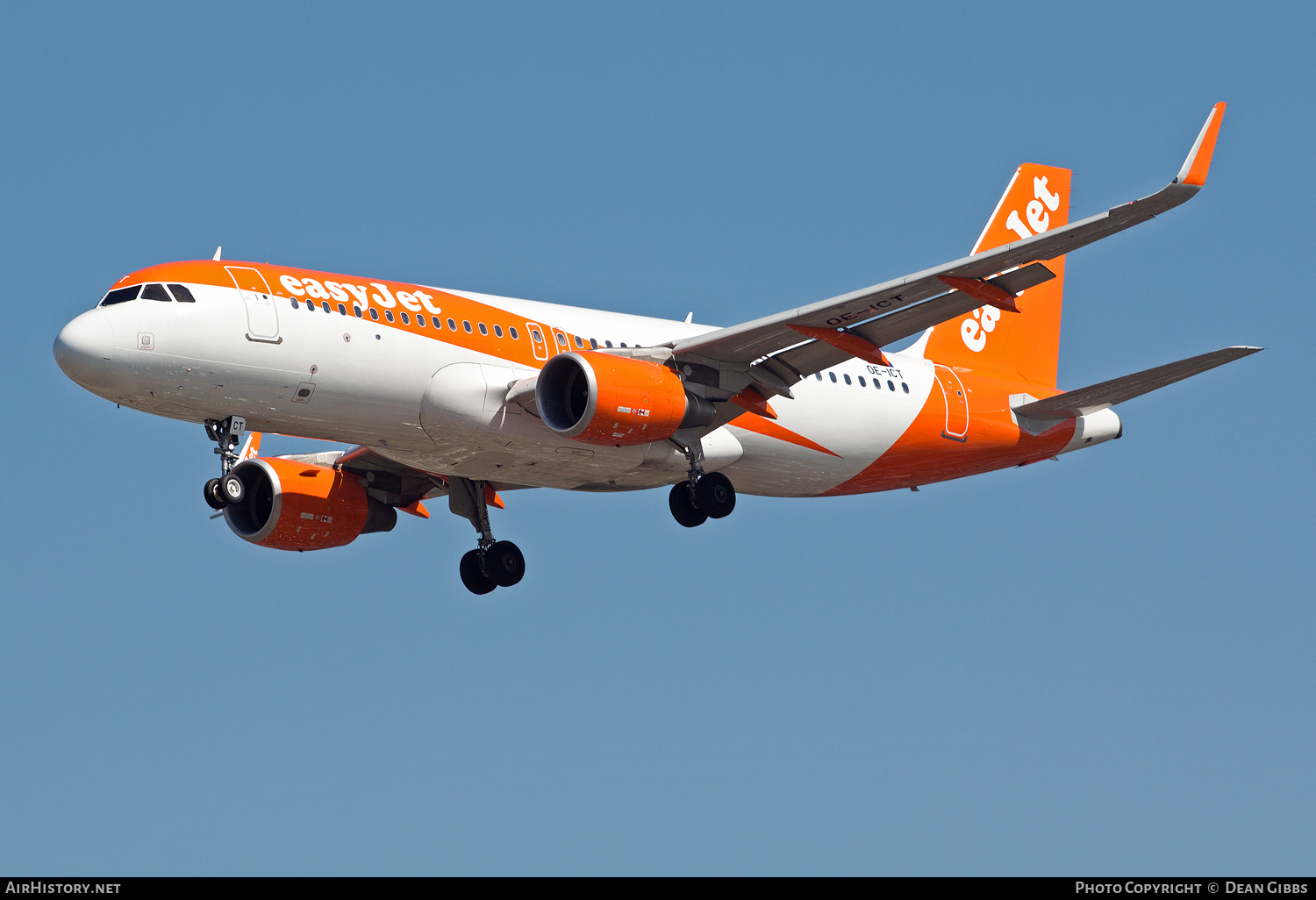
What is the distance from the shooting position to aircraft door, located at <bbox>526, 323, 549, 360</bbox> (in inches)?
1346

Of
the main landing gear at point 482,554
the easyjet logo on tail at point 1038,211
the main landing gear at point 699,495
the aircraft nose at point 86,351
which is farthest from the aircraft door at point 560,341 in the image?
the easyjet logo on tail at point 1038,211

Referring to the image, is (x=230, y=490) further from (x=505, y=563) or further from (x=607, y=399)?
(x=505, y=563)

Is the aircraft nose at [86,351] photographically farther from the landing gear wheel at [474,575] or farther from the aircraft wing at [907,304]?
the landing gear wheel at [474,575]

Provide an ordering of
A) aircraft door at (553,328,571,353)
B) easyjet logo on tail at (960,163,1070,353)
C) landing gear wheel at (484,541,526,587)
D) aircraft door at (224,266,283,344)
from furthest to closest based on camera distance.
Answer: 1. easyjet logo on tail at (960,163,1070,353)
2. landing gear wheel at (484,541,526,587)
3. aircraft door at (553,328,571,353)
4. aircraft door at (224,266,283,344)

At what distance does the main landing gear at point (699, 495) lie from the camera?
116 ft

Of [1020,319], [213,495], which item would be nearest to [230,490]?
[213,495]

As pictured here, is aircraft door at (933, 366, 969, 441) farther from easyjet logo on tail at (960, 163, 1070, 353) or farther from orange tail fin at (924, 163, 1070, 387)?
easyjet logo on tail at (960, 163, 1070, 353)

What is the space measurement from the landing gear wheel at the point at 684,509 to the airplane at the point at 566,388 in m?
0.05

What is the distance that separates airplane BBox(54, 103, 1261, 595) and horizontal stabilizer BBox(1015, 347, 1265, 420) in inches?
2.7

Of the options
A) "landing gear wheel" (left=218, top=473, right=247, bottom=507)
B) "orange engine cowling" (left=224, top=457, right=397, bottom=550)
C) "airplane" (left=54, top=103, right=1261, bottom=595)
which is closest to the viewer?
"airplane" (left=54, top=103, right=1261, bottom=595)

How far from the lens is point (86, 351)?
2977cm

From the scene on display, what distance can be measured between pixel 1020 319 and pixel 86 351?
22.6 metres

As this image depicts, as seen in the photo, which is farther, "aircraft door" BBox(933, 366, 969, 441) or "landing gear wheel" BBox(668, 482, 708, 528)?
"aircraft door" BBox(933, 366, 969, 441)

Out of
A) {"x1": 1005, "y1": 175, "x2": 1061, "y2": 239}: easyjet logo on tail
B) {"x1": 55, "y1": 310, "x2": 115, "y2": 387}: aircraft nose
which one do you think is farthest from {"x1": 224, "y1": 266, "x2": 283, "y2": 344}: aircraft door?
{"x1": 1005, "y1": 175, "x2": 1061, "y2": 239}: easyjet logo on tail
